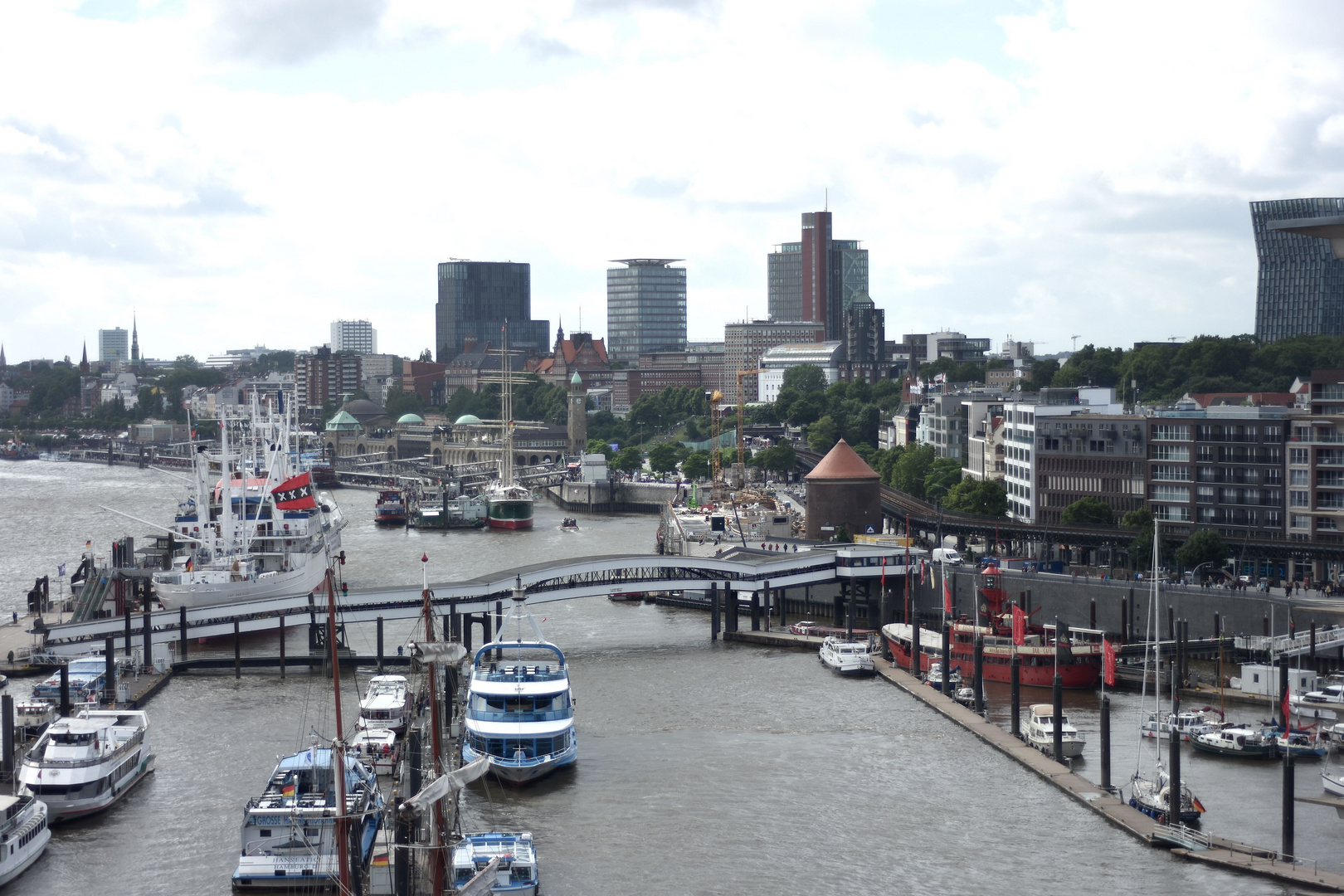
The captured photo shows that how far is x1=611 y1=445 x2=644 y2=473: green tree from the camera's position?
144 meters

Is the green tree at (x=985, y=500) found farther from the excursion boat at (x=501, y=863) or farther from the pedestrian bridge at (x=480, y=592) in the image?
the excursion boat at (x=501, y=863)

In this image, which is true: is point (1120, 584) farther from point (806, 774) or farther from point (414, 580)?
point (414, 580)

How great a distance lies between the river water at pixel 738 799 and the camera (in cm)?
3350

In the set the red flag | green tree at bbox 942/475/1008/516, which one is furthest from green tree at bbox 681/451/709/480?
the red flag

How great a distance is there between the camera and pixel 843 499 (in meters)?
81.7

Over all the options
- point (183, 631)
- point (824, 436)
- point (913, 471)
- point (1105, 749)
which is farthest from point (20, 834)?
point (824, 436)

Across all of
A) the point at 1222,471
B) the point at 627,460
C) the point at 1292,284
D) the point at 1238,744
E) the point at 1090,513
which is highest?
the point at 1292,284

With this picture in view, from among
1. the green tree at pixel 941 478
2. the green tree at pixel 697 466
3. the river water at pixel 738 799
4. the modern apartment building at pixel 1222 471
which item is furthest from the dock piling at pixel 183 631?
the green tree at pixel 697 466

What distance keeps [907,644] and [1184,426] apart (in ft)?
84.9

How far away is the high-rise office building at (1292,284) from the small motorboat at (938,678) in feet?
415

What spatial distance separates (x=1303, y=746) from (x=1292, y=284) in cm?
14561

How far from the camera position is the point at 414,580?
76688 millimetres

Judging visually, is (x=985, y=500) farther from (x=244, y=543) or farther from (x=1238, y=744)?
(x=1238, y=744)

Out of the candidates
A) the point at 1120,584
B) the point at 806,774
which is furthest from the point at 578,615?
the point at 806,774
